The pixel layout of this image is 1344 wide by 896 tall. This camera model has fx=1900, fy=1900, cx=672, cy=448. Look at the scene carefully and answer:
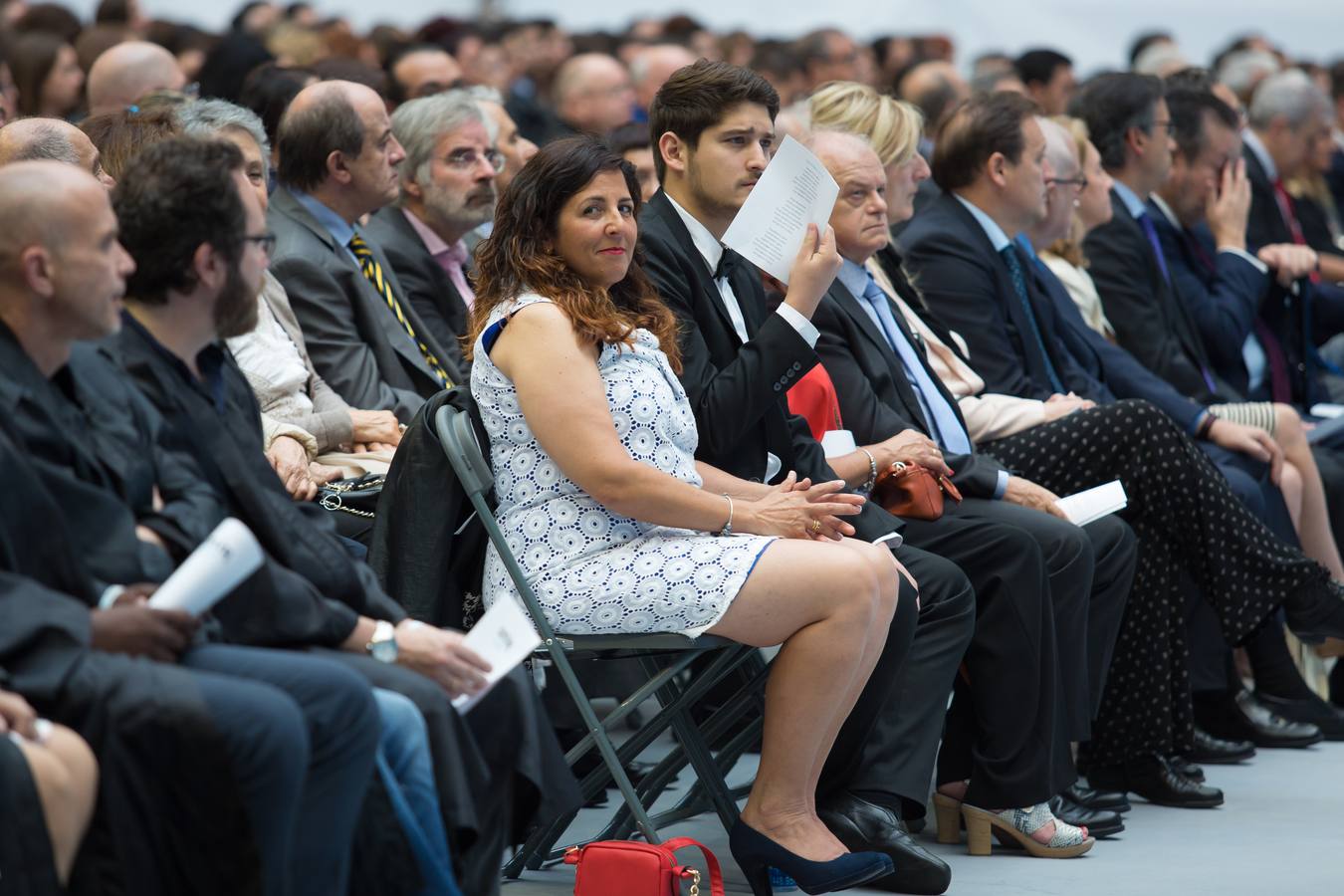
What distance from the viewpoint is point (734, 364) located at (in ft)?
13.4

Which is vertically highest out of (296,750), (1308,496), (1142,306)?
(296,750)

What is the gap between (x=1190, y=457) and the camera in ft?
16.7

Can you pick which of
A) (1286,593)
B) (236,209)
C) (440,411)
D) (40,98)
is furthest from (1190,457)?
(40,98)

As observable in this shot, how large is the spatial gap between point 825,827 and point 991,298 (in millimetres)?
2126

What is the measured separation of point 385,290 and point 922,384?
4.69 feet

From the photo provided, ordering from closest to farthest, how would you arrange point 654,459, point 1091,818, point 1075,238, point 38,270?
1. point 38,270
2. point 654,459
3. point 1091,818
4. point 1075,238

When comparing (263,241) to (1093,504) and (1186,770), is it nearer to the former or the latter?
(1093,504)

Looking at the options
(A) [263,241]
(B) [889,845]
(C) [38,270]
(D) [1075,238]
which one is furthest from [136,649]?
(D) [1075,238]

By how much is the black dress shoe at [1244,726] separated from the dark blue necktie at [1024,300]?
1043 millimetres

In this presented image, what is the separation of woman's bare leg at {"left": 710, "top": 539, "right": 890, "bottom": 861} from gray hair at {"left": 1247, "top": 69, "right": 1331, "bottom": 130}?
5.55 m

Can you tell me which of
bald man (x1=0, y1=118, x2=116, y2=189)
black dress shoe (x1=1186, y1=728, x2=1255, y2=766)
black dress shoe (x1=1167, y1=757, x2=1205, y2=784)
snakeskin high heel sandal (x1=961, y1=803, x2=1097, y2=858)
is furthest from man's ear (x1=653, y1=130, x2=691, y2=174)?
black dress shoe (x1=1186, y1=728, x2=1255, y2=766)

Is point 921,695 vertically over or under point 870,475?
under

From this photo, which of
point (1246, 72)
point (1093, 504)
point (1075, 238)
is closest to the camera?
point (1093, 504)

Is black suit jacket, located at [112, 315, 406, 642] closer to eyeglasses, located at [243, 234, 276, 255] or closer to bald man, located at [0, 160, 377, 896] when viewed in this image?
bald man, located at [0, 160, 377, 896]
